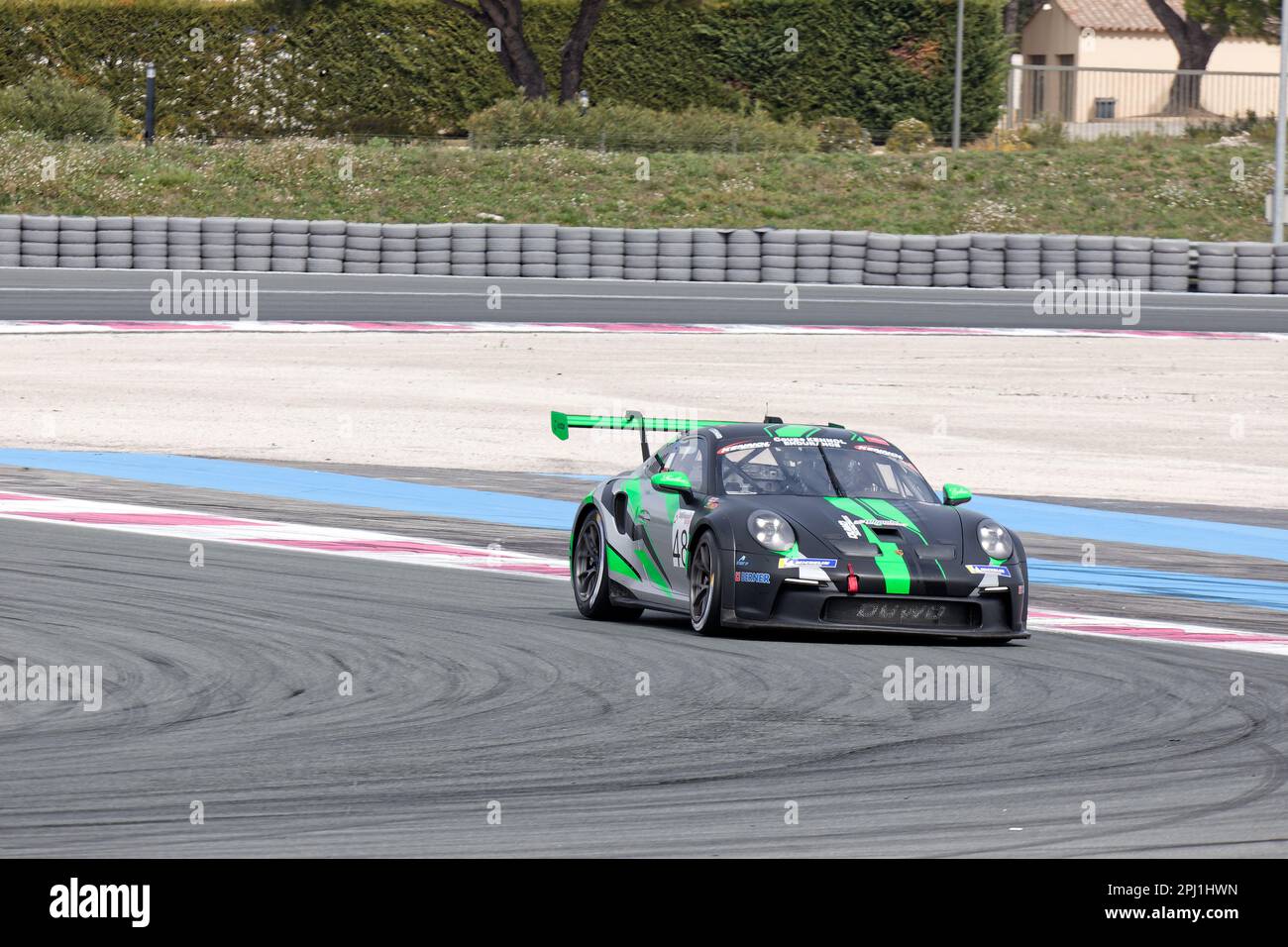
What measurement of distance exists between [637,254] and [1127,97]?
90.2 feet

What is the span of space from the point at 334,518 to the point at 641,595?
14.8 ft

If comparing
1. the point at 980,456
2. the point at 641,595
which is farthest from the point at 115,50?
the point at 641,595

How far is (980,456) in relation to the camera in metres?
19.8

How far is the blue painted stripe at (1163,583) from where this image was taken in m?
12.8

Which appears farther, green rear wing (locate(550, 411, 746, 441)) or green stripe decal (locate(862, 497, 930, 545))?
green rear wing (locate(550, 411, 746, 441))

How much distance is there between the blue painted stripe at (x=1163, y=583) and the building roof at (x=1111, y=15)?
62.1 m

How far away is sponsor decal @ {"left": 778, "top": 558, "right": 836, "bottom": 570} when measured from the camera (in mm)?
10172

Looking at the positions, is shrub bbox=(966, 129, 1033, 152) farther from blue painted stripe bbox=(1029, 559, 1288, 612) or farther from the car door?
the car door

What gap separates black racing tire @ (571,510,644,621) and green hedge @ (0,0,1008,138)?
124ft

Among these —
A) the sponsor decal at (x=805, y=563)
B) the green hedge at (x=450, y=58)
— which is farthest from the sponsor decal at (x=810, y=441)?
the green hedge at (x=450, y=58)

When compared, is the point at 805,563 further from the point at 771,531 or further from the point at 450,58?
the point at 450,58

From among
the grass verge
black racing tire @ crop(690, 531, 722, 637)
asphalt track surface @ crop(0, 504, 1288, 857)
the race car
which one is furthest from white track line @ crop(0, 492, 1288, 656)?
the grass verge

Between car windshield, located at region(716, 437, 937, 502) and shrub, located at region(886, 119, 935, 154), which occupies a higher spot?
shrub, located at region(886, 119, 935, 154)

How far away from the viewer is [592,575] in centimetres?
1150
